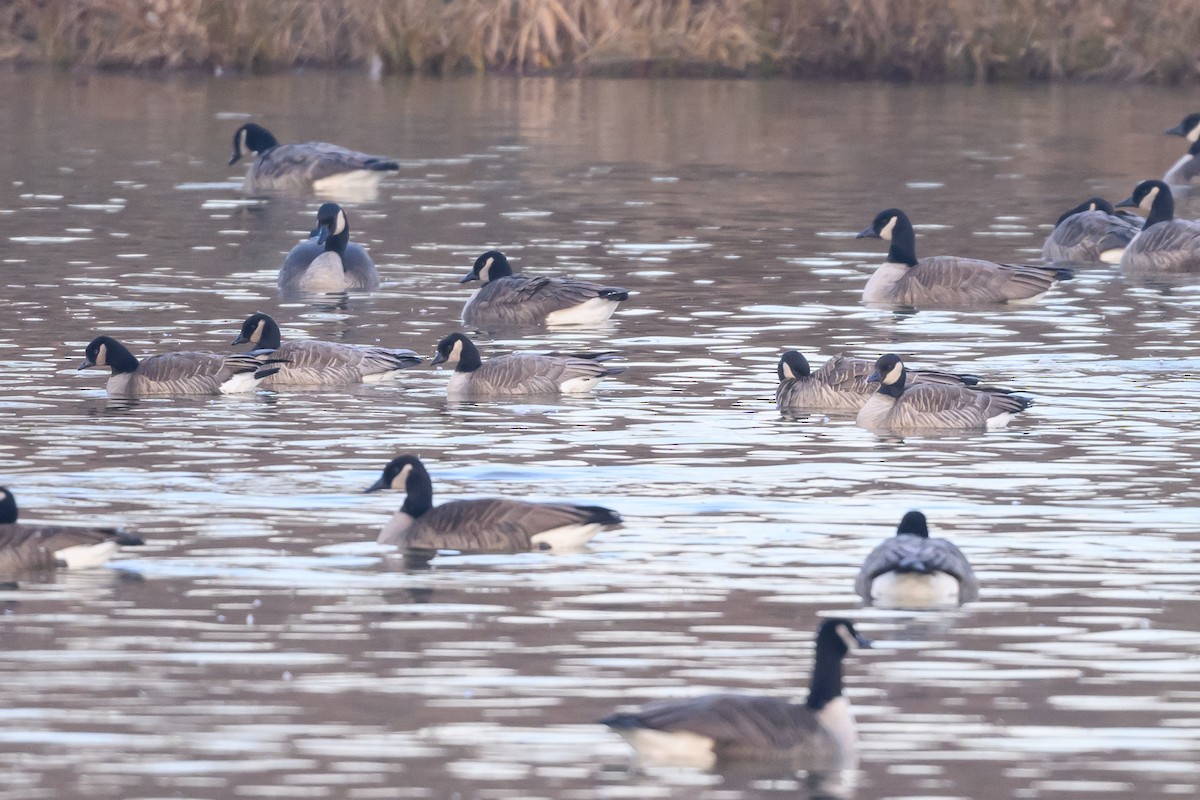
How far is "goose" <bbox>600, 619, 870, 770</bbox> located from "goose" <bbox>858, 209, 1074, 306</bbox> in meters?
14.1

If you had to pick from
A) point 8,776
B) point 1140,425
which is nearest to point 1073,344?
point 1140,425

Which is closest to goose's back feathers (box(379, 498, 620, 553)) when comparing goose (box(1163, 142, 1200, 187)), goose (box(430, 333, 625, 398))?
goose (box(430, 333, 625, 398))

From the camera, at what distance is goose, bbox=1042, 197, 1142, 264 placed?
26.5 meters

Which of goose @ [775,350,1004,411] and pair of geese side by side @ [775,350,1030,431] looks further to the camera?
goose @ [775,350,1004,411]

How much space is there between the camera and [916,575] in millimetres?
11406

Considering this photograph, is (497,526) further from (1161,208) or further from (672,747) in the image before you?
(1161,208)

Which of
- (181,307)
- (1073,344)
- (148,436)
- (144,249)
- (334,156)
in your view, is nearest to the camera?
(148,436)

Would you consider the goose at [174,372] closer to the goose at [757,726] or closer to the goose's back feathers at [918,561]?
the goose's back feathers at [918,561]

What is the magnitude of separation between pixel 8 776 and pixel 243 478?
5891mm

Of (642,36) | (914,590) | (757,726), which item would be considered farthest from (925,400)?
(642,36)

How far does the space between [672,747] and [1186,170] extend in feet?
87.6

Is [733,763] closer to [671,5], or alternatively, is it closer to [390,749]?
[390,749]

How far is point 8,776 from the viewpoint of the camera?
8.95 metres

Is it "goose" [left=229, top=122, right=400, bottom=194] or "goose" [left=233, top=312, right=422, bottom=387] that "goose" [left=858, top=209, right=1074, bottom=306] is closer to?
"goose" [left=233, top=312, right=422, bottom=387]
